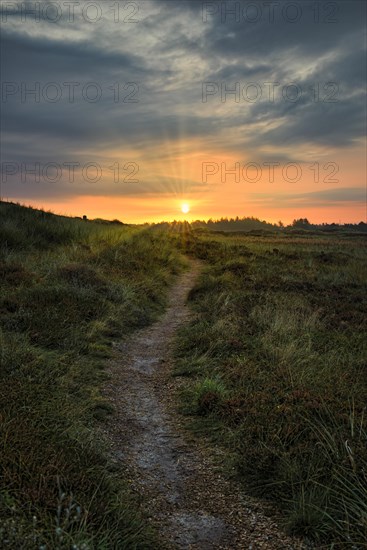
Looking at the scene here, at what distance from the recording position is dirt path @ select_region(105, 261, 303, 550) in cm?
412

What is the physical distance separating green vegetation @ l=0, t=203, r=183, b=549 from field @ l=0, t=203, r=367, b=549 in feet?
0.07

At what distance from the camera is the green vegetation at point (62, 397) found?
3430 millimetres

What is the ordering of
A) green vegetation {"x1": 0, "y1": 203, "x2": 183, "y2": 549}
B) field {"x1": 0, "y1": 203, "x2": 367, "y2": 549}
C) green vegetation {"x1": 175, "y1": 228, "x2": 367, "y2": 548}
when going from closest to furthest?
green vegetation {"x1": 0, "y1": 203, "x2": 183, "y2": 549} → field {"x1": 0, "y1": 203, "x2": 367, "y2": 549} → green vegetation {"x1": 175, "y1": 228, "x2": 367, "y2": 548}

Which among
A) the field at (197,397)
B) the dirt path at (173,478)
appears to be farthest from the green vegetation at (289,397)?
the dirt path at (173,478)

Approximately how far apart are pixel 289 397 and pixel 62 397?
331 cm

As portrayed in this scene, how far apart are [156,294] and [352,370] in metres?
8.84

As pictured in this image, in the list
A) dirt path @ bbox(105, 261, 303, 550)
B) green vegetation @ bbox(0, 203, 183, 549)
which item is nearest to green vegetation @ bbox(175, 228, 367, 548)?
dirt path @ bbox(105, 261, 303, 550)

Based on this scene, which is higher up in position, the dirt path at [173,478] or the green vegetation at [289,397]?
the green vegetation at [289,397]

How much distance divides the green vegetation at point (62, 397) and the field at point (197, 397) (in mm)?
21

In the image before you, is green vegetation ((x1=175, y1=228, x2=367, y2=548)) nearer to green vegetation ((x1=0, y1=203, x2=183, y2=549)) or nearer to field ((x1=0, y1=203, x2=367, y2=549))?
field ((x1=0, y1=203, x2=367, y2=549))

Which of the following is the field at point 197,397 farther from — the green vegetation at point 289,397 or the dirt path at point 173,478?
the dirt path at point 173,478

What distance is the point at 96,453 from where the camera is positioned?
492 centimetres

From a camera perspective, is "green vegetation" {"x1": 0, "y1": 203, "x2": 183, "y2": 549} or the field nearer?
"green vegetation" {"x1": 0, "y1": 203, "x2": 183, "y2": 549}

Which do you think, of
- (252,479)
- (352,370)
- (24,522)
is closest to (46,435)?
(24,522)
